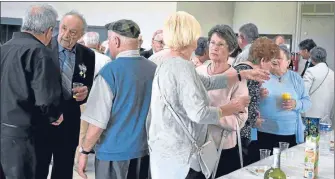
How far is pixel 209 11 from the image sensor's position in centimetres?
757

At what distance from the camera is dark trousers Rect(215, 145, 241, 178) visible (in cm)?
230

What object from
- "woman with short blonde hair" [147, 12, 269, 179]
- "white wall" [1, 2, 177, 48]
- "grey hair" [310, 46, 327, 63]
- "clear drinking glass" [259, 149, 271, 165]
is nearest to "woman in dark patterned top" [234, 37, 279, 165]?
"clear drinking glass" [259, 149, 271, 165]

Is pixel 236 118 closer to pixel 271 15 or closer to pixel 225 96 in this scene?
pixel 225 96

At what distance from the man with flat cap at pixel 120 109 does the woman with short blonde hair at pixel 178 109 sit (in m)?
0.13

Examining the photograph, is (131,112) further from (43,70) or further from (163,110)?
(43,70)

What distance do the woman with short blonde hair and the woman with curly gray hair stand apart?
28cm

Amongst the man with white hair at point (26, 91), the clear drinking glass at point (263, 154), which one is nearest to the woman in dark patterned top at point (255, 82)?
the clear drinking glass at point (263, 154)

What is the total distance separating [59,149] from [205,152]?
106cm

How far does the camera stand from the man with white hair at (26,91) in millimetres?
1939

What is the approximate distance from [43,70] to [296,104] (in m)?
1.76

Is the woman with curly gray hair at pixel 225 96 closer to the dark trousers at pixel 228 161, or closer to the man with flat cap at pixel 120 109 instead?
the dark trousers at pixel 228 161

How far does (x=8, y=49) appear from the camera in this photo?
1.97 metres

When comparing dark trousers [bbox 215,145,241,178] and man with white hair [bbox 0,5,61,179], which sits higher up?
man with white hair [bbox 0,5,61,179]

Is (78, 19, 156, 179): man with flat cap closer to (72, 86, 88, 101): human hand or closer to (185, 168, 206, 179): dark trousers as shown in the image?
(185, 168, 206, 179): dark trousers
